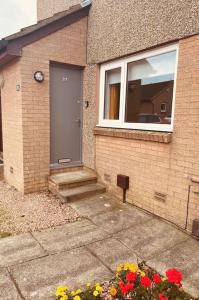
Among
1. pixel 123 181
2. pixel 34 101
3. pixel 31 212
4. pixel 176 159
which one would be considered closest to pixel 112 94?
pixel 34 101

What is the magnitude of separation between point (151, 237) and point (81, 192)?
5.90 feet

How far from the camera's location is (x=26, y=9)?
10.5 meters

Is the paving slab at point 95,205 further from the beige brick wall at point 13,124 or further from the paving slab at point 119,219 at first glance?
the beige brick wall at point 13,124

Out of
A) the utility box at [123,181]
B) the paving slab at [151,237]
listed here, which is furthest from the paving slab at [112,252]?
the utility box at [123,181]

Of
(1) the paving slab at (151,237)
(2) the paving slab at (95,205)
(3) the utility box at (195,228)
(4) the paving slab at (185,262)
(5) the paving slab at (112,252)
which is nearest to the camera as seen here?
(4) the paving slab at (185,262)

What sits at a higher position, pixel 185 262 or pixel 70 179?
pixel 70 179

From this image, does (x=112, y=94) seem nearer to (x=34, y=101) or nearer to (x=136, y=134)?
(x=136, y=134)

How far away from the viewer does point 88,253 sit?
9.43 feet

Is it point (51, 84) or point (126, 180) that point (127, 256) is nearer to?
point (126, 180)

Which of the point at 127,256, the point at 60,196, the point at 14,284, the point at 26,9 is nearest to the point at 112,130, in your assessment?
the point at 60,196

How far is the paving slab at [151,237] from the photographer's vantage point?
9.76 feet

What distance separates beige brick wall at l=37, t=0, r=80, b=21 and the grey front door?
283 centimetres

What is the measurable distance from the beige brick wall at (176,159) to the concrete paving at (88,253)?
36 centimetres

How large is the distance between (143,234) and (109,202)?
1.26m
